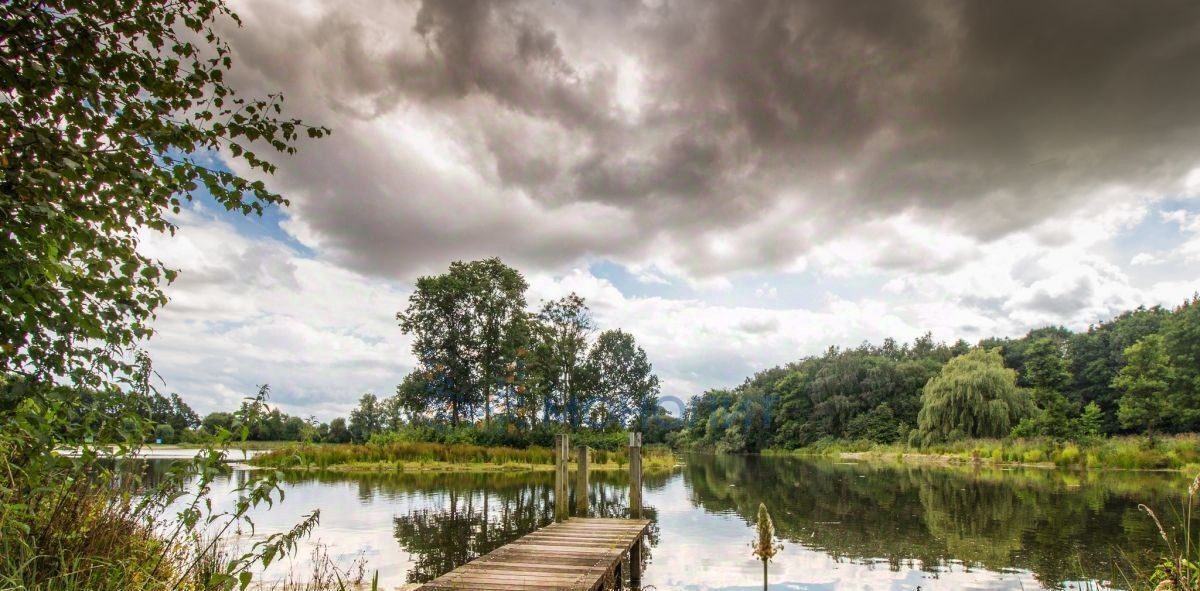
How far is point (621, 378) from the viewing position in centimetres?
6109

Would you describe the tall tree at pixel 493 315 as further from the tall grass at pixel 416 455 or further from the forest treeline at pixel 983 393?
the forest treeline at pixel 983 393

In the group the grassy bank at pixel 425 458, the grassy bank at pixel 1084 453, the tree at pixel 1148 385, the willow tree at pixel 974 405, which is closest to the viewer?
the grassy bank at pixel 1084 453

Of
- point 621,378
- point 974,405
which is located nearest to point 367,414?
point 621,378

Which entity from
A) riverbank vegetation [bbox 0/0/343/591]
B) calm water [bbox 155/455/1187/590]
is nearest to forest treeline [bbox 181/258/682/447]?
calm water [bbox 155/455/1187/590]

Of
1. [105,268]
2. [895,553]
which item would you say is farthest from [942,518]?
[105,268]

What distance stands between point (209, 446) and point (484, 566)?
4529mm

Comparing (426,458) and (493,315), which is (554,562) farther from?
(493,315)

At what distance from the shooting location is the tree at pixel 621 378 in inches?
2339

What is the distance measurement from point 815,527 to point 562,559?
26.5 ft

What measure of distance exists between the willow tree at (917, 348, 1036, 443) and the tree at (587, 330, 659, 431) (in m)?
24.4

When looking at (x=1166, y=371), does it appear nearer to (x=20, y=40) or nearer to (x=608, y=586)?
(x=608, y=586)

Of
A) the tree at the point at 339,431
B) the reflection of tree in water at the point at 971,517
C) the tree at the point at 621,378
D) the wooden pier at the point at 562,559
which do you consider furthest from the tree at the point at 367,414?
the wooden pier at the point at 562,559

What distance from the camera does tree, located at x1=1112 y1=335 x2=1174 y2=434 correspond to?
142ft

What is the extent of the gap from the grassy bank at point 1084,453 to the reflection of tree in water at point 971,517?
13.9 feet
